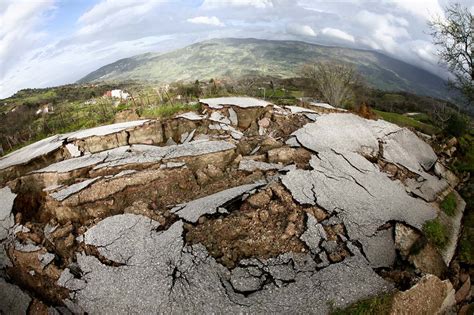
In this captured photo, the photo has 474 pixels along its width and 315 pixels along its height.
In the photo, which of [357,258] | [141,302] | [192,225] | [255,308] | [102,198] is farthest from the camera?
[102,198]

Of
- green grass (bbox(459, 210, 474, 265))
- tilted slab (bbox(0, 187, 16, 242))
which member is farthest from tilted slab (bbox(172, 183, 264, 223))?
green grass (bbox(459, 210, 474, 265))

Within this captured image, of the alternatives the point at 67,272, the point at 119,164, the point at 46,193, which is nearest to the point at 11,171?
the point at 46,193

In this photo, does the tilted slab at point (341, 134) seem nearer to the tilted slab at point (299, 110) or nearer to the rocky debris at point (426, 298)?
the tilted slab at point (299, 110)

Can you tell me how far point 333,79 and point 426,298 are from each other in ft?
79.2

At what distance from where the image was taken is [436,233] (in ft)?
26.2

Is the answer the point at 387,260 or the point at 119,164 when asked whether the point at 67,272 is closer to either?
the point at 119,164

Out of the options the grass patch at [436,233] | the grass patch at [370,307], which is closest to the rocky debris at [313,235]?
the grass patch at [370,307]

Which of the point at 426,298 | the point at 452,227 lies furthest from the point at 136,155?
the point at 452,227

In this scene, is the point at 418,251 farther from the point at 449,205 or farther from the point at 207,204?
the point at 207,204

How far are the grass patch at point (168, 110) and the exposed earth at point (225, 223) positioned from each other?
66.1 inches

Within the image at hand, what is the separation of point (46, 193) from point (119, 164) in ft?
6.76

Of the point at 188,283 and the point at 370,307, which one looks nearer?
the point at 370,307

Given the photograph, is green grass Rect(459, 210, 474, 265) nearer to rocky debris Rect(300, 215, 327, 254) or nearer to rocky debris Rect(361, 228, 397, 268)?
rocky debris Rect(361, 228, 397, 268)

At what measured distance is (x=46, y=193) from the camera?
8789 mm
